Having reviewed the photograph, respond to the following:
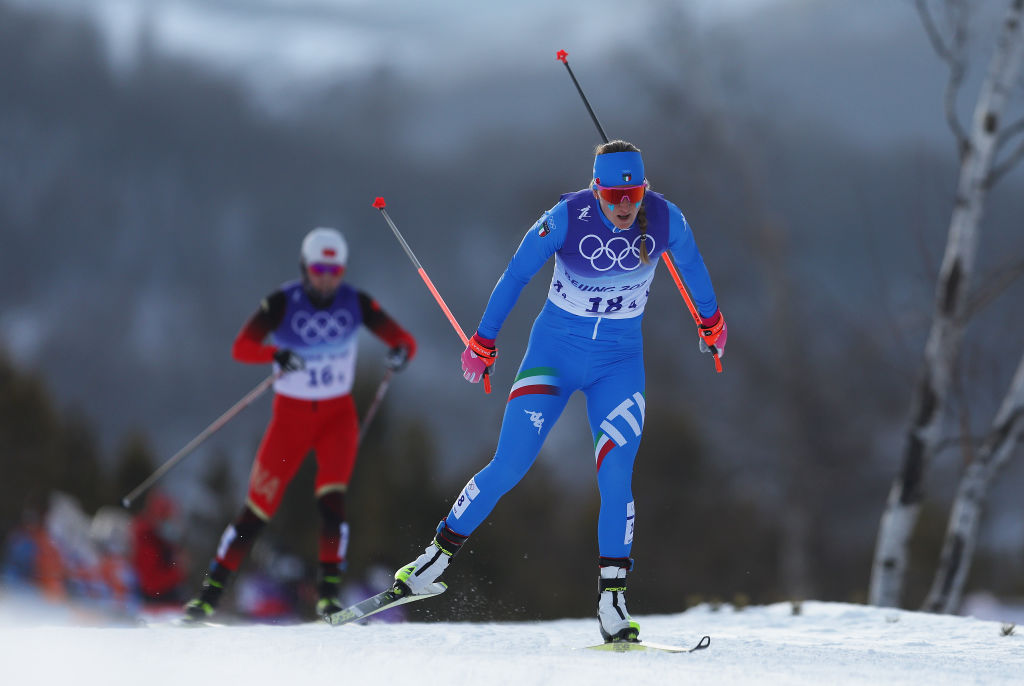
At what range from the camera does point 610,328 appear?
16.8 ft

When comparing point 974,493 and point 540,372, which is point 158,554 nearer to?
point 540,372

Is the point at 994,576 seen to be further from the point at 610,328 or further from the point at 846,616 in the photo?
the point at 610,328

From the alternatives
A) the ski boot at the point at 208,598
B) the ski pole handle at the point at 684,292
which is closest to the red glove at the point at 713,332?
the ski pole handle at the point at 684,292

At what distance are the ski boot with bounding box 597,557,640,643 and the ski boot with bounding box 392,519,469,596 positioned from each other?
0.80 m

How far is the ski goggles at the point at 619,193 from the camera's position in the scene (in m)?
4.89

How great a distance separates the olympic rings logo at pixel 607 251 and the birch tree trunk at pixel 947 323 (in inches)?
221

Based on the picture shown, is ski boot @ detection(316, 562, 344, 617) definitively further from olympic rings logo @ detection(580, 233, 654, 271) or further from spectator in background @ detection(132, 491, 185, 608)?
spectator in background @ detection(132, 491, 185, 608)

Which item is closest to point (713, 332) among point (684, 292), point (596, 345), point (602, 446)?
point (684, 292)

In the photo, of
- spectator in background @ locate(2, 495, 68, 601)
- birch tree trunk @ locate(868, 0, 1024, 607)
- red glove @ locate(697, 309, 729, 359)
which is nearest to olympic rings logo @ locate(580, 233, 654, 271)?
red glove @ locate(697, 309, 729, 359)

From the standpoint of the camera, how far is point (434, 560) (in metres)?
5.25

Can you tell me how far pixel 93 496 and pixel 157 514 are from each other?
113 ft

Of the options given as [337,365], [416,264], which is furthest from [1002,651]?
[337,365]

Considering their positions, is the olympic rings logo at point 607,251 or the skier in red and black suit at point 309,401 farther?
the skier in red and black suit at point 309,401

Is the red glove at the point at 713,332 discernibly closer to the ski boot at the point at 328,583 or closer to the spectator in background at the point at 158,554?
the ski boot at the point at 328,583
